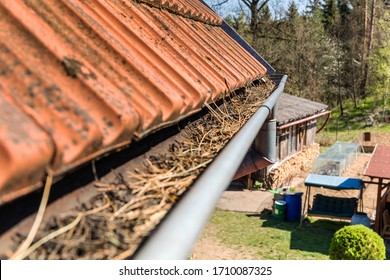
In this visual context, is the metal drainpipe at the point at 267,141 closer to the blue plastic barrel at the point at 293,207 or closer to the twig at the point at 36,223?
the twig at the point at 36,223

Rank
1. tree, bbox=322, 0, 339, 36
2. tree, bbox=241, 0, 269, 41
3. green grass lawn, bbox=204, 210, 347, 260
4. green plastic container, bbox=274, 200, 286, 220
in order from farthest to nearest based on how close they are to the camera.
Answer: tree, bbox=322, 0, 339, 36 < tree, bbox=241, 0, 269, 41 < green plastic container, bbox=274, 200, 286, 220 < green grass lawn, bbox=204, 210, 347, 260

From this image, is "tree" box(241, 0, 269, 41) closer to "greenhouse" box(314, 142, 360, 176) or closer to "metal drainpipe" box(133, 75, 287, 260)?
"greenhouse" box(314, 142, 360, 176)

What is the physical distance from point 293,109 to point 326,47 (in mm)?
16964

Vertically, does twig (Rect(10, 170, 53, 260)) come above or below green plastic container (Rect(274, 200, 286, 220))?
above

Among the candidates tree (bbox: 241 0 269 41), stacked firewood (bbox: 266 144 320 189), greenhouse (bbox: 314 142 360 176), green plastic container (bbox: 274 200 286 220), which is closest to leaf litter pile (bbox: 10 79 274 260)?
green plastic container (bbox: 274 200 286 220)

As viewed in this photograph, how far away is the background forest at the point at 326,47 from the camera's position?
25.0m

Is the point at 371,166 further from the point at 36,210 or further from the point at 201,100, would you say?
the point at 36,210

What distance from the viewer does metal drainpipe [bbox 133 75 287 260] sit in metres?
0.83

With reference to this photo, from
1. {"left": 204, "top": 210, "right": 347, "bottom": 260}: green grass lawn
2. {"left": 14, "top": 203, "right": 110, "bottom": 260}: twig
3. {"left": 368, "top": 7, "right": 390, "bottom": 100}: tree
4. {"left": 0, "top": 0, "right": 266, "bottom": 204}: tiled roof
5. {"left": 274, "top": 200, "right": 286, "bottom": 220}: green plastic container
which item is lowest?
{"left": 204, "top": 210, "right": 347, "bottom": 260}: green grass lawn

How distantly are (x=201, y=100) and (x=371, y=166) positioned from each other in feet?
34.5

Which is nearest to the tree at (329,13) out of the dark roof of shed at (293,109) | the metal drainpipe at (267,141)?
the dark roof of shed at (293,109)

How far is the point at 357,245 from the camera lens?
8539 millimetres

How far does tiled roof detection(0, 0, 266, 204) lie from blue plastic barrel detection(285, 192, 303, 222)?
37.0ft

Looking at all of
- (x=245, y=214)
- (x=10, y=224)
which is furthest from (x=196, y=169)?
(x=245, y=214)
